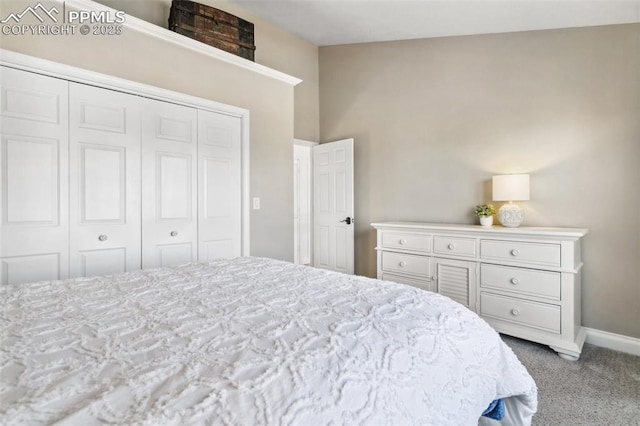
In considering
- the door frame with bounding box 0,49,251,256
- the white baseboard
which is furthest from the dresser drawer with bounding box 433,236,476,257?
the door frame with bounding box 0,49,251,256

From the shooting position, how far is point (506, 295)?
8.94 ft

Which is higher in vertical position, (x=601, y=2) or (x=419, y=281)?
(x=601, y=2)

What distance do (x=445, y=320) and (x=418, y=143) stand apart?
114 inches

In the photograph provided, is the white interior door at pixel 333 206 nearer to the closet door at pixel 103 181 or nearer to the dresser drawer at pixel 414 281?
the dresser drawer at pixel 414 281

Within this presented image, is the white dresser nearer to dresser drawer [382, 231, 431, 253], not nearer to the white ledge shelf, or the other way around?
dresser drawer [382, 231, 431, 253]

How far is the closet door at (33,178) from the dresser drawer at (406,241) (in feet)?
8.48

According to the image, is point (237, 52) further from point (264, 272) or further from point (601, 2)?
point (601, 2)

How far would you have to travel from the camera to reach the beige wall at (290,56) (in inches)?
112

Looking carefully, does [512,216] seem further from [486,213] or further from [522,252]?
[522,252]

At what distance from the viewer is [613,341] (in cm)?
266

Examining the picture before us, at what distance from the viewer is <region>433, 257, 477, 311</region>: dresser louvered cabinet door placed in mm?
2891

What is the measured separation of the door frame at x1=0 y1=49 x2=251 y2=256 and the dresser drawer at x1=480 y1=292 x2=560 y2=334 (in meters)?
2.09

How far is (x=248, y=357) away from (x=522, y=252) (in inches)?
100

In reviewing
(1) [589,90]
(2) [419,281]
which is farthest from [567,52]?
(2) [419,281]
